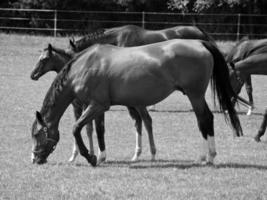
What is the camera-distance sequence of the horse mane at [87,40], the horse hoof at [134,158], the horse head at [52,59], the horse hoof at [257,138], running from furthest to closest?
the horse mane at [87,40]
the horse hoof at [257,138]
the horse head at [52,59]
the horse hoof at [134,158]

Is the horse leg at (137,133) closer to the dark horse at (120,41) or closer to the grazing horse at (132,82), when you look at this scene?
the dark horse at (120,41)

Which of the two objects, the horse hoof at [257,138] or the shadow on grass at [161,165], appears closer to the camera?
the shadow on grass at [161,165]

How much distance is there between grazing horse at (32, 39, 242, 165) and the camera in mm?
8664

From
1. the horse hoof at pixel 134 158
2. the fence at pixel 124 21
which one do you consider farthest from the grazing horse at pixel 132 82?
the fence at pixel 124 21

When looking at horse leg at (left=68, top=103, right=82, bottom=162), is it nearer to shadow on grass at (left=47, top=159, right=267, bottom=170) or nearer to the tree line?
shadow on grass at (left=47, top=159, right=267, bottom=170)

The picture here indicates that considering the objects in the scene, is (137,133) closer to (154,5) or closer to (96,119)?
(96,119)

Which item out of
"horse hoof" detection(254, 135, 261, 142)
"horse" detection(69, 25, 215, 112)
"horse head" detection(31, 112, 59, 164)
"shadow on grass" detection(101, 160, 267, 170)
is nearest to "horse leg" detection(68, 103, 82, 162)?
"shadow on grass" detection(101, 160, 267, 170)

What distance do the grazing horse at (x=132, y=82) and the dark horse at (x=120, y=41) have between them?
2.13ft

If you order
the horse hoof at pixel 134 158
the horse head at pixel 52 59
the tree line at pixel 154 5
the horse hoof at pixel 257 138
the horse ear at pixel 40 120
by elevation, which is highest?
the horse head at pixel 52 59

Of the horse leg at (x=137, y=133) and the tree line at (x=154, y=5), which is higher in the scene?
the horse leg at (x=137, y=133)

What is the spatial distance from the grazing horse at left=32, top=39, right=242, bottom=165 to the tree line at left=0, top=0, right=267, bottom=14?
82.6 ft

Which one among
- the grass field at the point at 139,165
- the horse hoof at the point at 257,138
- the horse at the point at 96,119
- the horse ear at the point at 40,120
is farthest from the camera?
the horse hoof at the point at 257,138

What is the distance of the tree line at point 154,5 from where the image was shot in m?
34.4

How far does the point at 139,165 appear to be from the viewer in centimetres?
891
